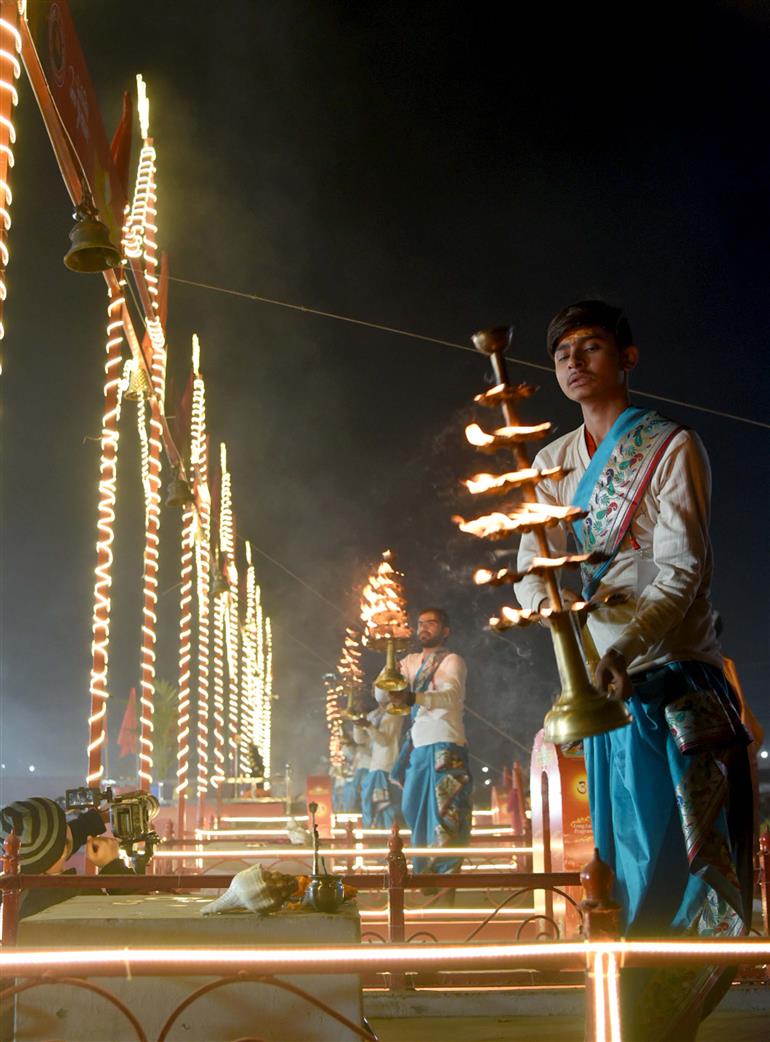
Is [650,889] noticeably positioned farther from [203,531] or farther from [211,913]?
[203,531]

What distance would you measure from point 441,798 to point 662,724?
697 centimetres

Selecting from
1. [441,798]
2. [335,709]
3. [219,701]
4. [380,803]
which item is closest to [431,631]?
[441,798]

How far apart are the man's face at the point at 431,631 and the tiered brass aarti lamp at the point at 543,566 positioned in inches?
282

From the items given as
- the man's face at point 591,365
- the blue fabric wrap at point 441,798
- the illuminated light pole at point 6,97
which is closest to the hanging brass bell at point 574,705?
the man's face at point 591,365

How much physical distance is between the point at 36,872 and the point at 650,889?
349 centimetres

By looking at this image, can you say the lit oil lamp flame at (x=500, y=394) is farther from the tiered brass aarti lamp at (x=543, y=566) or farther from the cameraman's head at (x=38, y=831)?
the cameraman's head at (x=38, y=831)

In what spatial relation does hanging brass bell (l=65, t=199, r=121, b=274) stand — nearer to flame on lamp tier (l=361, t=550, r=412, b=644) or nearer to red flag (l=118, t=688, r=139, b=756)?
flame on lamp tier (l=361, t=550, r=412, b=644)

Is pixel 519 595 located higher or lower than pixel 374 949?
higher

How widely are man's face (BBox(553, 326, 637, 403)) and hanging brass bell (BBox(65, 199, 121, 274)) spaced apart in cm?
378

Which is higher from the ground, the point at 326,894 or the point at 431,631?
the point at 431,631

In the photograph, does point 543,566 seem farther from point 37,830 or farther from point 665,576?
point 37,830

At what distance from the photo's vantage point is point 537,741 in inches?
293

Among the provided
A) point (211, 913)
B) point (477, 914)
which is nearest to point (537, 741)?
point (477, 914)

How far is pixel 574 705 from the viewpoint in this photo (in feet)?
7.89
